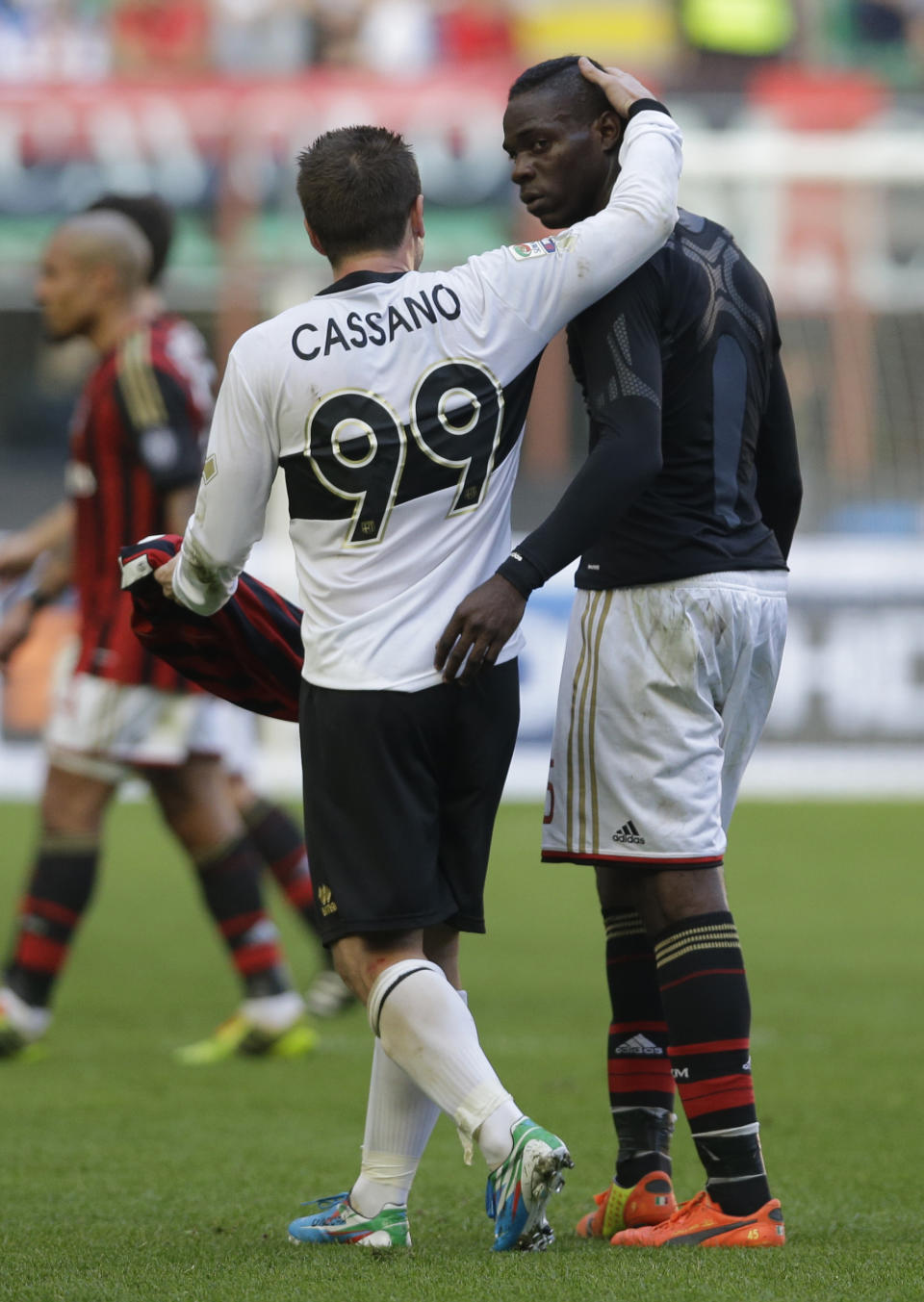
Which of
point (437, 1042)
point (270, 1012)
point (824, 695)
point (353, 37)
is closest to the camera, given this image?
point (437, 1042)

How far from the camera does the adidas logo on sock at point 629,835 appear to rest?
10.9ft

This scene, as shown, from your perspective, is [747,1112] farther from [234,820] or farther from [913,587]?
[913,587]

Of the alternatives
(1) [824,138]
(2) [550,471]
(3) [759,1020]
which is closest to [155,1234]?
(3) [759,1020]

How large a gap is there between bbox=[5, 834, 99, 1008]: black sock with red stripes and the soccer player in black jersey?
2.33 meters

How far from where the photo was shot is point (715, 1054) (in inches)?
129

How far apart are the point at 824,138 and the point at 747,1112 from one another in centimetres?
1269

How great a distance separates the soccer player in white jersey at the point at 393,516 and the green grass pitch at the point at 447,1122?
0.98 feet

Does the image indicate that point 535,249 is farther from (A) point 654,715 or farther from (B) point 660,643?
(A) point 654,715

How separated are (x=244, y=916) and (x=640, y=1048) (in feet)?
7.40

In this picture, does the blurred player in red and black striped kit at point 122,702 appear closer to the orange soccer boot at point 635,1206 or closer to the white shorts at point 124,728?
the white shorts at point 124,728

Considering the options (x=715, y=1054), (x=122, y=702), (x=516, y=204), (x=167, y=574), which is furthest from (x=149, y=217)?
(x=516, y=204)

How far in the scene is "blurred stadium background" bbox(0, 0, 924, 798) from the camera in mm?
12258

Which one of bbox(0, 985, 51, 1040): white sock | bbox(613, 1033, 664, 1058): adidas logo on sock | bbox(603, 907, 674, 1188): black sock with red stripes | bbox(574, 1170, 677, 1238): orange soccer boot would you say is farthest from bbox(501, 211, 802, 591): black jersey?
bbox(0, 985, 51, 1040): white sock

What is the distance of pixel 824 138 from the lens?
587 inches
